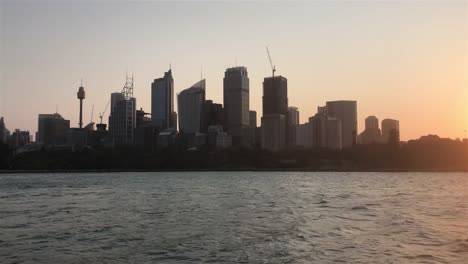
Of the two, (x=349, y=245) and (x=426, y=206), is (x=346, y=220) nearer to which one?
(x=349, y=245)

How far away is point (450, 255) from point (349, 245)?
445 centimetres

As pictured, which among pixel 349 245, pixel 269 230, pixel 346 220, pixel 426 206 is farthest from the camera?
pixel 426 206

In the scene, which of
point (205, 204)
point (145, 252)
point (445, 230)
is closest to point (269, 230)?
point (145, 252)

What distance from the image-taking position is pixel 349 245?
74.3 feet

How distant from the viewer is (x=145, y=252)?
2134 centimetres

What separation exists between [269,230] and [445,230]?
10.6 m

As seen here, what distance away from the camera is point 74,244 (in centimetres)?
2341

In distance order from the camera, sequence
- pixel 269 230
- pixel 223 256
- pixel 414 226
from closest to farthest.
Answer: pixel 223 256 → pixel 269 230 → pixel 414 226

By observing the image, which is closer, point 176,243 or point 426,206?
point 176,243

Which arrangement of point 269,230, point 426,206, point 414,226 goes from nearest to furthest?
point 269,230 < point 414,226 < point 426,206

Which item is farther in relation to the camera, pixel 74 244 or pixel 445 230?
pixel 445 230

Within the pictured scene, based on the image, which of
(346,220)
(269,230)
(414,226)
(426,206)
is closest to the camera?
(269,230)

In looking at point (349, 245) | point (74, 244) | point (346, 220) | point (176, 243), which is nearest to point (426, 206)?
point (346, 220)

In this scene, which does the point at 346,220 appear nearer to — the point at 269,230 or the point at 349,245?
the point at 269,230
